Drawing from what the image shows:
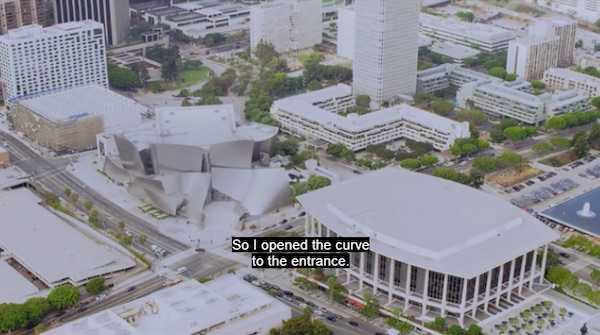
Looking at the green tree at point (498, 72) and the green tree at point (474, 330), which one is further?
the green tree at point (498, 72)

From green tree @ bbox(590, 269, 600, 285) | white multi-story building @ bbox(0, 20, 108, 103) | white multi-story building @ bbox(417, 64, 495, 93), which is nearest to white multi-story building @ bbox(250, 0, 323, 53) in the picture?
white multi-story building @ bbox(417, 64, 495, 93)

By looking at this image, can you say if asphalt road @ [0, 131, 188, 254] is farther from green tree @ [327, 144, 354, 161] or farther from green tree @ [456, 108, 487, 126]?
green tree @ [456, 108, 487, 126]

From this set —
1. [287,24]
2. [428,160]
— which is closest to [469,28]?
[287,24]

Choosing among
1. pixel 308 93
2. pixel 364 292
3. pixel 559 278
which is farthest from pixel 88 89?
pixel 559 278

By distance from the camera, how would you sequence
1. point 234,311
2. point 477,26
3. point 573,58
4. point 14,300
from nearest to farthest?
1. point 234,311
2. point 14,300
3. point 573,58
4. point 477,26

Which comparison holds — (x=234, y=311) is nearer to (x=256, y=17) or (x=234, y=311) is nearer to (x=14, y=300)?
(x=14, y=300)

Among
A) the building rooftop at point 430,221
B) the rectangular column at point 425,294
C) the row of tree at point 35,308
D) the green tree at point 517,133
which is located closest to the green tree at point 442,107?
the green tree at point 517,133

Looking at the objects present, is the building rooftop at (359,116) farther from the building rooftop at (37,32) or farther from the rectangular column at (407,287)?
the rectangular column at (407,287)
